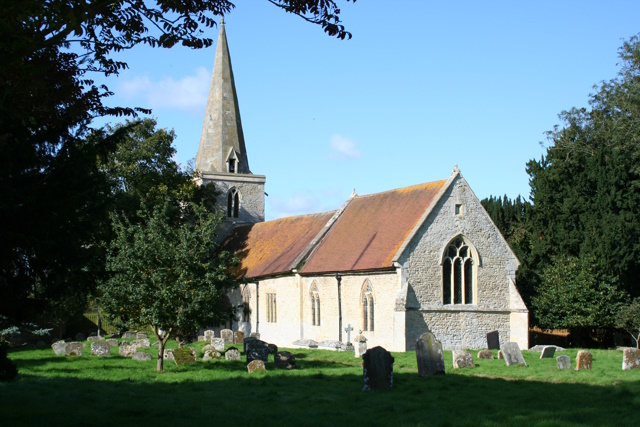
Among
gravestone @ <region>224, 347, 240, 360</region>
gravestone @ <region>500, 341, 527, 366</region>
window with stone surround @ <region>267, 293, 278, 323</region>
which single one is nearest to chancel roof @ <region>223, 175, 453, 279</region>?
window with stone surround @ <region>267, 293, 278, 323</region>

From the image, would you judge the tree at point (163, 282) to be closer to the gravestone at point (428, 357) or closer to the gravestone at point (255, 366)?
the gravestone at point (255, 366)

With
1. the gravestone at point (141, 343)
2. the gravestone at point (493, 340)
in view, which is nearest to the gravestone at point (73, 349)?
the gravestone at point (141, 343)

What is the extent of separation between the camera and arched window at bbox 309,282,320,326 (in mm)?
33781

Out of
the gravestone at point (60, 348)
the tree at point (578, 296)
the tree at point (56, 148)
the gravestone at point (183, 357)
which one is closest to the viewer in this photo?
the tree at point (56, 148)

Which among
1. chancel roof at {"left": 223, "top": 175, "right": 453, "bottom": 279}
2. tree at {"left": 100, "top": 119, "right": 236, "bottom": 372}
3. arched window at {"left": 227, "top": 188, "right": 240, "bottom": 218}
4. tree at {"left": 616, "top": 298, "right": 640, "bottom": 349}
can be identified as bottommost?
tree at {"left": 616, "top": 298, "right": 640, "bottom": 349}

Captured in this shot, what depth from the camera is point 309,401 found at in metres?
13.9

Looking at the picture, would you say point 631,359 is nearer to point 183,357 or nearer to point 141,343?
point 183,357

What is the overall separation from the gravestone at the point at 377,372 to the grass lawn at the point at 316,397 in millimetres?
293

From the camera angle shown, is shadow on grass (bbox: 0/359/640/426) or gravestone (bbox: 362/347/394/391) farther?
gravestone (bbox: 362/347/394/391)

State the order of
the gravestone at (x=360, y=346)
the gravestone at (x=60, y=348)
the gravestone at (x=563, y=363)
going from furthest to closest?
the gravestone at (x=60, y=348), the gravestone at (x=360, y=346), the gravestone at (x=563, y=363)

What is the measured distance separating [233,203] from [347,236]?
1727 centimetres

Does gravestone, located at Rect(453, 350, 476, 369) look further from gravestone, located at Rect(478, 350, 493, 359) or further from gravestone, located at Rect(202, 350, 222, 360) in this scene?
gravestone, located at Rect(202, 350, 222, 360)

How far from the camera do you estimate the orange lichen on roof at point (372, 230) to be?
3033 cm

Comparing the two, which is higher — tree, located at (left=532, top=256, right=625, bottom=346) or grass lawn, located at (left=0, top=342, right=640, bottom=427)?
tree, located at (left=532, top=256, right=625, bottom=346)
